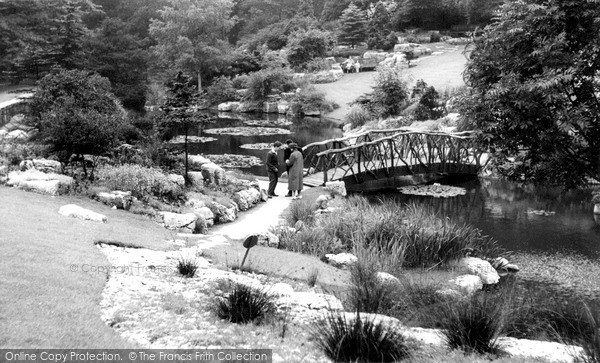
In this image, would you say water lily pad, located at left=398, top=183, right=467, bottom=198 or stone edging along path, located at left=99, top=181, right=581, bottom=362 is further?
water lily pad, located at left=398, top=183, right=467, bottom=198

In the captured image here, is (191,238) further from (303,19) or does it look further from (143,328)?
(303,19)

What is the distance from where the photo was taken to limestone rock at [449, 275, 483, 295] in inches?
384

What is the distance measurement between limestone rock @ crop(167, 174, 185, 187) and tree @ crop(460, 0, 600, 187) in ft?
27.2

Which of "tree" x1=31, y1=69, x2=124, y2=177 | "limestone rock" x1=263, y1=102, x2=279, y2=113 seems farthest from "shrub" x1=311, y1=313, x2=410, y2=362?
"limestone rock" x1=263, y1=102, x2=279, y2=113

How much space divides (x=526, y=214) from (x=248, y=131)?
18322mm

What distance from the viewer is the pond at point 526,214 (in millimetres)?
13742

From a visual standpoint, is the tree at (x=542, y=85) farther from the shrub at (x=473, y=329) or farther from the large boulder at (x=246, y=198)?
the large boulder at (x=246, y=198)

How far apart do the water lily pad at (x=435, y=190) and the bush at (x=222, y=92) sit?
2645cm

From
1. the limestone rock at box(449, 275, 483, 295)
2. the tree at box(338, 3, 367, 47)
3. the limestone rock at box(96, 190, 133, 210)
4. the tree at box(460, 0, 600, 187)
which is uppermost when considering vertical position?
the tree at box(338, 3, 367, 47)

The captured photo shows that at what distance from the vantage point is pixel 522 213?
16812 millimetres

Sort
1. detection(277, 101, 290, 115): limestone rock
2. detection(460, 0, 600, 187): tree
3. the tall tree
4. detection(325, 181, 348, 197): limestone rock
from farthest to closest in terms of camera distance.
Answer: the tall tree → detection(277, 101, 290, 115): limestone rock → detection(325, 181, 348, 197): limestone rock → detection(460, 0, 600, 187): tree

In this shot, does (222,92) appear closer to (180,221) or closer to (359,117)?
(359,117)

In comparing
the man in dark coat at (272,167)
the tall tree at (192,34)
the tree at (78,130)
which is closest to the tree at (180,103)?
the tree at (78,130)

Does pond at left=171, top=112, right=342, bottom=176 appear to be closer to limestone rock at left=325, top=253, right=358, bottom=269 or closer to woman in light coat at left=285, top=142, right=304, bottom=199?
woman in light coat at left=285, top=142, right=304, bottom=199
